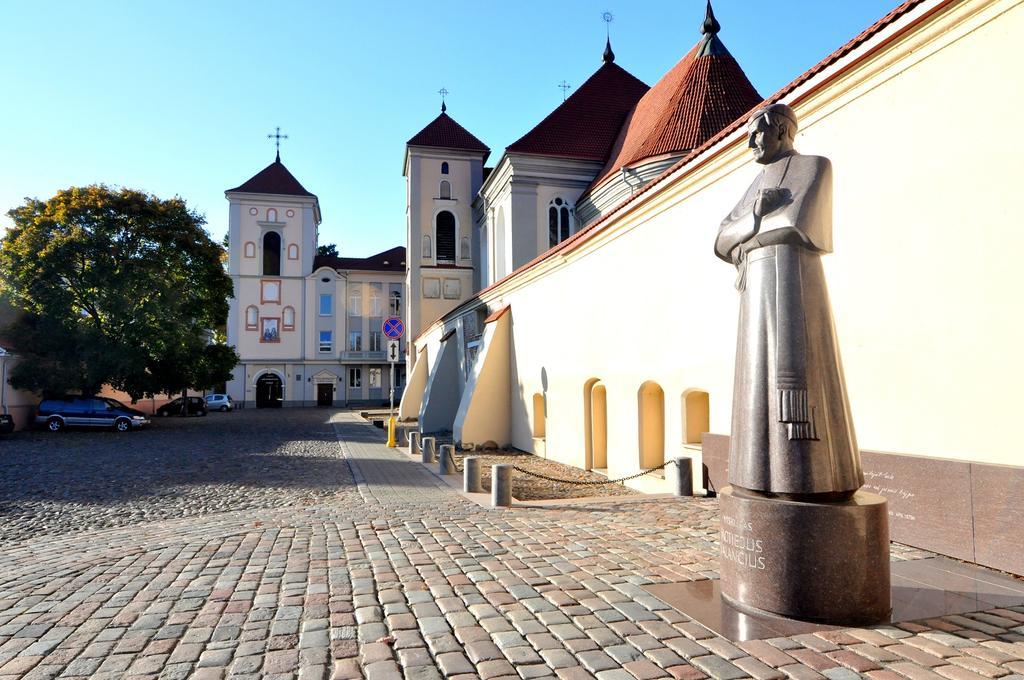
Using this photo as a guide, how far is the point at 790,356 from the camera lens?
4.05 m

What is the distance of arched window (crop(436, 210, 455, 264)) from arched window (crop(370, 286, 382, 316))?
1752cm

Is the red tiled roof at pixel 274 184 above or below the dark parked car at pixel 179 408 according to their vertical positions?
above

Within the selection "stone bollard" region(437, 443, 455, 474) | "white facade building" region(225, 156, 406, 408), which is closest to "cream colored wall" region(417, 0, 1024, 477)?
"stone bollard" region(437, 443, 455, 474)

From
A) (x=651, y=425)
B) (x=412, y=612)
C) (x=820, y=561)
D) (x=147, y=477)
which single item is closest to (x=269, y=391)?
(x=147, y=477)

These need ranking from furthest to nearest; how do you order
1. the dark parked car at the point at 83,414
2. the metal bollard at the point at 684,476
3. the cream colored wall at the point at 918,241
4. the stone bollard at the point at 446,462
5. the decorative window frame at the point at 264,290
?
the decorative window frame at the point at 264,290, the dark parked car at the point at 83,414, the stone bollard at the point at 446,462, the metal bollard at the point at 684,476, the cream colored wall at the point at 918,241

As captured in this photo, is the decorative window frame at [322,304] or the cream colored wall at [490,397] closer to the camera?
the cream colored wall at [490,397]

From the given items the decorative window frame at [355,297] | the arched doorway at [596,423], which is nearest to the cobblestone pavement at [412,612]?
the arched doorway at [596,423]

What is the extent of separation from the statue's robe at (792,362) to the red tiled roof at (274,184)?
170 feet

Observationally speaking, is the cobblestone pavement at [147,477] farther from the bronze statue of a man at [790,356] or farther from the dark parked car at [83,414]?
the bronze statue of a man at [790,356]

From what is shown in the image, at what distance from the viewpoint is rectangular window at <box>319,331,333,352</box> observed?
52562mm

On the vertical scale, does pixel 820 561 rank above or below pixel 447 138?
below

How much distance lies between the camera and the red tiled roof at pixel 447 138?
38656 millimetres

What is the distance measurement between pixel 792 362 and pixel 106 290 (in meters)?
26.7

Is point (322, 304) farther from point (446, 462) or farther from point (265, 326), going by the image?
point (446, 462)
